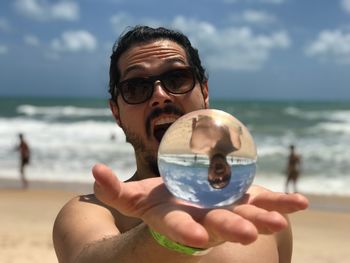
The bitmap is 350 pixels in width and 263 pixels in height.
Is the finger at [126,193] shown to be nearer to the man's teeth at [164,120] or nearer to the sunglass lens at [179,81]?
the man's teeth at [164,120]

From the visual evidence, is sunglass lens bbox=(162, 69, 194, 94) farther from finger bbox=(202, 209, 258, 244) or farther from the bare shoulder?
finger bbox=(202, 209, 258, 244)

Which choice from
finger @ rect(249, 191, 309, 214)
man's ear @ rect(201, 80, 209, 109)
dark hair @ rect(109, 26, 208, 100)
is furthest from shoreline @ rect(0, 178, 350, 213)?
finger @ rect(249, 191, 309, 214)

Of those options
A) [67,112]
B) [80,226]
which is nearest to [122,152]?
[80,226]

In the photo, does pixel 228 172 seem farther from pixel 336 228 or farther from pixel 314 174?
pixel 314 174

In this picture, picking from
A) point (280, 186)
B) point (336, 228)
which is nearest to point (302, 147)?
point (280, 186)

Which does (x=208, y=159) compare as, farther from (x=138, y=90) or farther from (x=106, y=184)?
(x=138, y=90)

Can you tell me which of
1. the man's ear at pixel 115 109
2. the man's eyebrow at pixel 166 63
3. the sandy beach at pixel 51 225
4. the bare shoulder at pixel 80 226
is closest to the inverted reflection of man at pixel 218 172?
the bare shoulder at pixel 80 226
